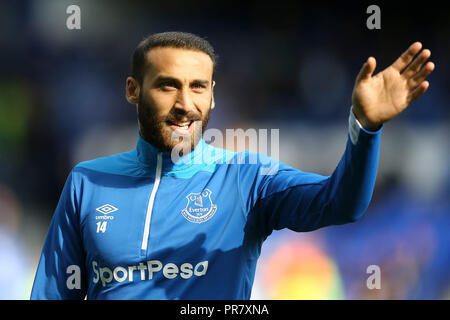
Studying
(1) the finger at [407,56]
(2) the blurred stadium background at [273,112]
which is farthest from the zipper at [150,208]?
(2) the blurred stadium background at [273,112]

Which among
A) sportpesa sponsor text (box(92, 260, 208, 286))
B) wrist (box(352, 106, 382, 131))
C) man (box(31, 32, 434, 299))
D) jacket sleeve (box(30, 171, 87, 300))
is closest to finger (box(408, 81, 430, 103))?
wrist (box(352, 106, 382, 131))

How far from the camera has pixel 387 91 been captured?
1594mm

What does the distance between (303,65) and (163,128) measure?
3.64 metres

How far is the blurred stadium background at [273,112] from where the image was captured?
4965mm

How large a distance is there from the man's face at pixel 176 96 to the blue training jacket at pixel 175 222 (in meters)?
0.09

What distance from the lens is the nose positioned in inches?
78.7

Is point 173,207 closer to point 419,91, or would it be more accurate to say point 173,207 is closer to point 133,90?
point 133,90

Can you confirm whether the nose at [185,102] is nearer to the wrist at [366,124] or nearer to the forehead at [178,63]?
the forehead at [178,63]

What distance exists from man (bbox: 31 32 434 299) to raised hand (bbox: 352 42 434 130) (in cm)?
18

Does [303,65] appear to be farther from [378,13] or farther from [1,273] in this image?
[1,273]

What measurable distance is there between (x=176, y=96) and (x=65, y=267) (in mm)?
836

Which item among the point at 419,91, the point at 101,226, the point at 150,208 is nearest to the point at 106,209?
the point at 101,226
